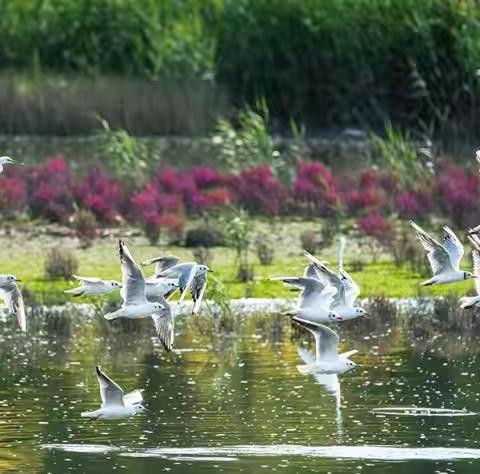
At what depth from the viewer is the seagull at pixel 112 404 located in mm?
17047

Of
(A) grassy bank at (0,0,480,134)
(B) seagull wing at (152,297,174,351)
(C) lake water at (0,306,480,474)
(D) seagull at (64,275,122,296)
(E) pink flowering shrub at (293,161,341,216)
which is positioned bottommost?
(C) lake water at (0,306,480,474)

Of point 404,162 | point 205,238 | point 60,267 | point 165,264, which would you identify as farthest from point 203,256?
point 165,264

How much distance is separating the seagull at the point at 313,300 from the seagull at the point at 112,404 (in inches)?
78.8

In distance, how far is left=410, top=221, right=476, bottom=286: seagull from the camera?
754 inches

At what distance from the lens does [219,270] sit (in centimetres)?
2581

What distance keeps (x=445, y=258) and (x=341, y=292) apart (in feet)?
3.03

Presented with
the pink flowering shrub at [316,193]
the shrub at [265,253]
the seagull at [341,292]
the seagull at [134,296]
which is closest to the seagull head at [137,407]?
the seagull at [134,296]

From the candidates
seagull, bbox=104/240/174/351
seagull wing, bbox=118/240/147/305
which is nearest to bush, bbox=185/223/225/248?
→ seagull, bbox=104/240/174/351

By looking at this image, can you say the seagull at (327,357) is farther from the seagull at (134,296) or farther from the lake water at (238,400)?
the seagull at (134,296)

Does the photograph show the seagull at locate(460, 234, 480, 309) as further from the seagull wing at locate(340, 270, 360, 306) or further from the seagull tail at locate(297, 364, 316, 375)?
the seagull tail at locate(297, 364, 316, 375)

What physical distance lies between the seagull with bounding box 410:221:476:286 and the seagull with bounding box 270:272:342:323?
2.82 ft

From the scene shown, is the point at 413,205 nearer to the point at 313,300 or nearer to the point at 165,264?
the point at 165,264

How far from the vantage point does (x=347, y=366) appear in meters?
18.3

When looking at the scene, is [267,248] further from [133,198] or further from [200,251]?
[133,198]
